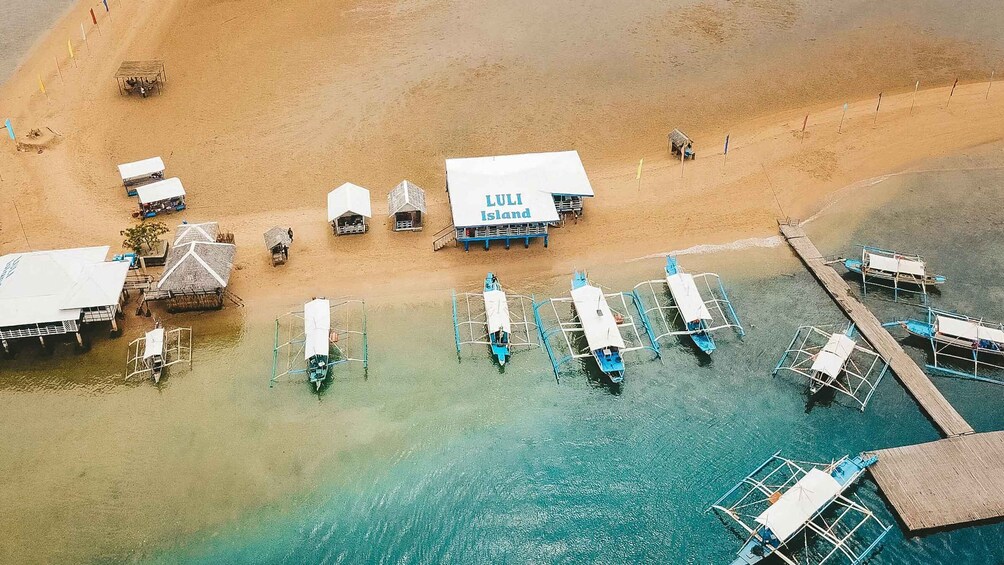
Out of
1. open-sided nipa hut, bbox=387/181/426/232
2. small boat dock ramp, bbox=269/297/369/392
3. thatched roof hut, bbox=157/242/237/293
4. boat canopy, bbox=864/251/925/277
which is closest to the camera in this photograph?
small boat dock ramp, bbox=269/297/369/392

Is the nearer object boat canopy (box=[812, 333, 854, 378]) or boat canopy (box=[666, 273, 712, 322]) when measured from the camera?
boat canopy (box=[812, 333, 854, 378])

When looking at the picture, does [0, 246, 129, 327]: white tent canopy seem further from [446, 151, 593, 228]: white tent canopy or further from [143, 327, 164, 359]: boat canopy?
[446, 151, 593, 228]: white tent canopy

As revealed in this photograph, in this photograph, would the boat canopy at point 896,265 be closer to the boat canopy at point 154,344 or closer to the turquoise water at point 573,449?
the turquoise water at point 573,449

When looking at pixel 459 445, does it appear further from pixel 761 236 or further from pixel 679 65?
pixel 679 65

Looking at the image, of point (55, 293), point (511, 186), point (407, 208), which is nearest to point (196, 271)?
point (55, 293)

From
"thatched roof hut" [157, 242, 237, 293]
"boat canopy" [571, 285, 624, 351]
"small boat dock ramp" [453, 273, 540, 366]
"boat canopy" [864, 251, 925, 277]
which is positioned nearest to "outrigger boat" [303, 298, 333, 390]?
"thatched roof hut" [157, 242, 237, 293]

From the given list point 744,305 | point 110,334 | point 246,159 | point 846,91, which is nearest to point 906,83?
point 846,91
